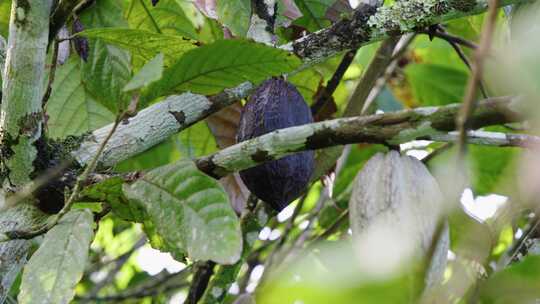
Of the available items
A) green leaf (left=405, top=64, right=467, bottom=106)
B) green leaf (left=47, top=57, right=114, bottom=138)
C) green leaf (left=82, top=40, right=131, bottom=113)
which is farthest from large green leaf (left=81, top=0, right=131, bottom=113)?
green leaf (left=405, top=64, right=467, bottom=106)

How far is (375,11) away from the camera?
53.7 inches

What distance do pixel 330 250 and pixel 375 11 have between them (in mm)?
801

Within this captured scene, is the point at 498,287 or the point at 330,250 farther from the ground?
the point at 330,250

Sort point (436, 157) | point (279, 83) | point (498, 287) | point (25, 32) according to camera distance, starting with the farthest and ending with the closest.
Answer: point (436, 157) → point (279, 83) → point (25, 32) → point (498, 287)

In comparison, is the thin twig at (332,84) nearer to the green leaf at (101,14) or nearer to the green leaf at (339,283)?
the green leaf at (101,14)

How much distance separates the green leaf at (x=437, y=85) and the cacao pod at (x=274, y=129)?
0.98 m

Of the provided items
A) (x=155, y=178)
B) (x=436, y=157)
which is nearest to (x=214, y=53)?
(x=155, y=178)

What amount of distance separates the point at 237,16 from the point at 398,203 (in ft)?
1.54

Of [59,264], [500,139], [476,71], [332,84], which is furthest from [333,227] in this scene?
[476,71]

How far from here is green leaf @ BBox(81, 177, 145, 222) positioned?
120cm

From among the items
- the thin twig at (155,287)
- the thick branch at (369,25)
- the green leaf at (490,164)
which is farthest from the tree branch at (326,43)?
the thin twig at (155,287)

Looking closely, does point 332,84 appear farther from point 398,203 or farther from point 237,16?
point 398,203

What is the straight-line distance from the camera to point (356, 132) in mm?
1121

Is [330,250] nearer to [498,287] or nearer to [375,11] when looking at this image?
[498,287]
